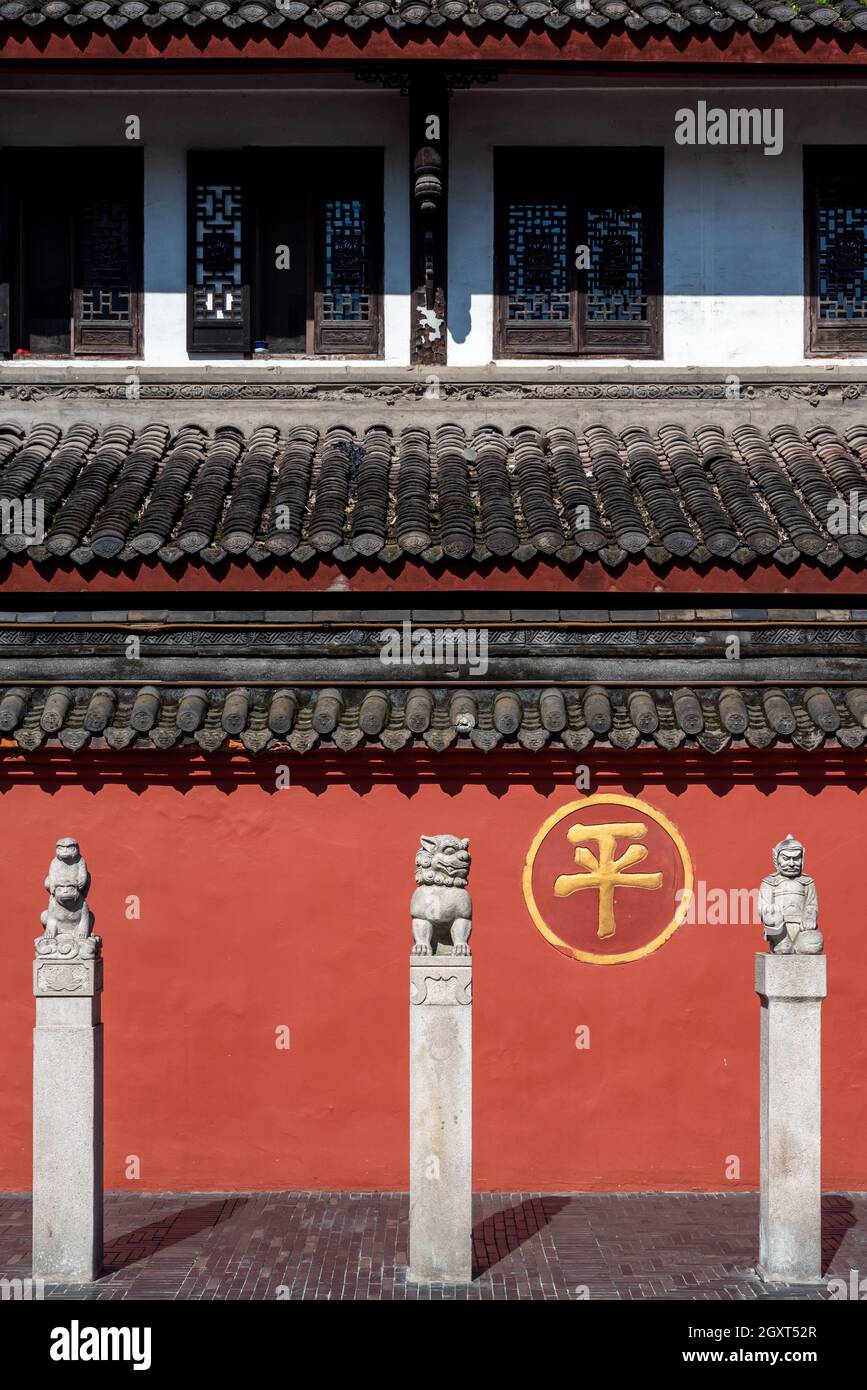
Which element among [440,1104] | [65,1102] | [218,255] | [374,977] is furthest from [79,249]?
[440,1104]

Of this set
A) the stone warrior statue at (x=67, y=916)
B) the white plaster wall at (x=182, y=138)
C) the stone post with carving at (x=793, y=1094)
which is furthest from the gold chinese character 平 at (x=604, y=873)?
the white plaster wall at (x=182, y=138)

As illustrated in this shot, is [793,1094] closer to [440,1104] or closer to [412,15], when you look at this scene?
[440,1104]

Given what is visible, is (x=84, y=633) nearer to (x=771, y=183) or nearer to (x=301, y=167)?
(x=301, y=167)

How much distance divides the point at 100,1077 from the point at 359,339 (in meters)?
6.74

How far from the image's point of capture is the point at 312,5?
35.7 feet

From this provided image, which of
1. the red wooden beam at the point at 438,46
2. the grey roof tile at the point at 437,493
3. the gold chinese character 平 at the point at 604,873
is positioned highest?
the red wooden beam at the point at 438,46

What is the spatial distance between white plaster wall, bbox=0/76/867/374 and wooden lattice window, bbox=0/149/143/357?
0.15 m

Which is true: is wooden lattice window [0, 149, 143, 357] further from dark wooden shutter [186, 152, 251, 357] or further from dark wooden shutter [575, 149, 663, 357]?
dark wooden shutter [575, 149, 663, 357]

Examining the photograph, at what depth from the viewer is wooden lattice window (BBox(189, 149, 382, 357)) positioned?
12086 millimetres

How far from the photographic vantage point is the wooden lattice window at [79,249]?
1214cm

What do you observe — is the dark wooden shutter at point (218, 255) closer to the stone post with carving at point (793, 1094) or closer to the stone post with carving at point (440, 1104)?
the stone post with carving at point (440, 1104)

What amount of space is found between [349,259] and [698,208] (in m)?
3.07

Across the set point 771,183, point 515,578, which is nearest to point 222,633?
point 515,578

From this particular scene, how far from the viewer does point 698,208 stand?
12164 millimetres
